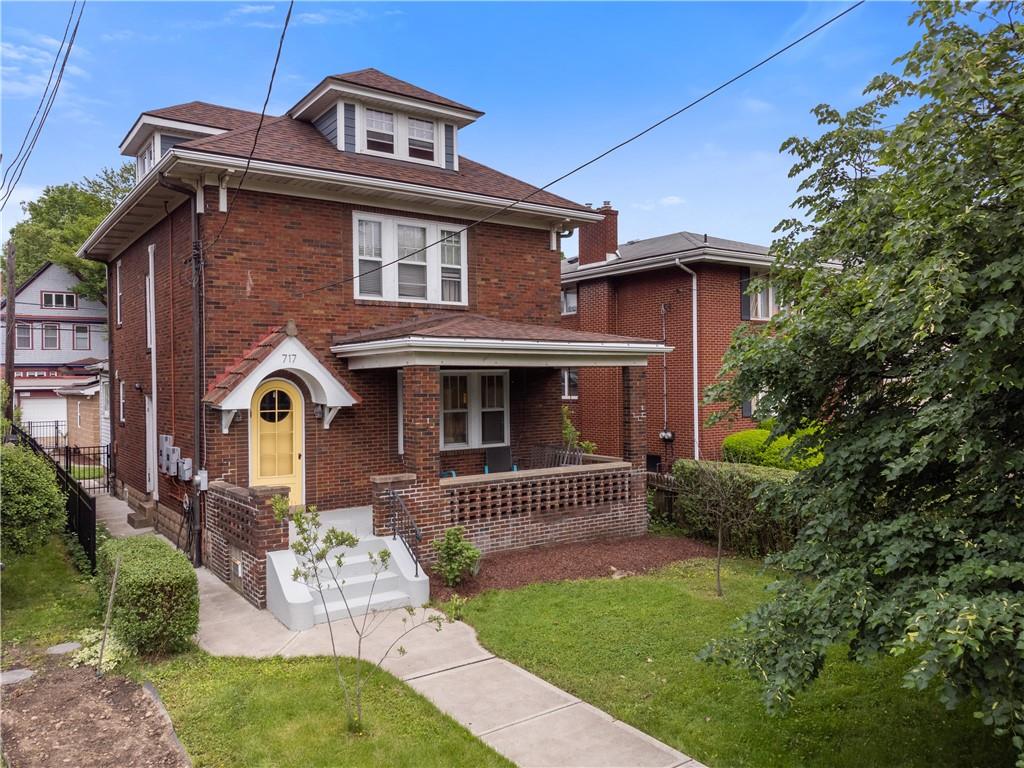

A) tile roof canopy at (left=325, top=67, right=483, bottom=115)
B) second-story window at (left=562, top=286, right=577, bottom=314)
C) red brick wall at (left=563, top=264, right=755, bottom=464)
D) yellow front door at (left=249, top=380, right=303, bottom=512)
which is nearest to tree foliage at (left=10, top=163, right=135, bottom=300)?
second-story window at (left=562, top=286, right=577, bottom=314)

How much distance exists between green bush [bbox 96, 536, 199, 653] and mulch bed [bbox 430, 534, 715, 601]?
2.99 metres

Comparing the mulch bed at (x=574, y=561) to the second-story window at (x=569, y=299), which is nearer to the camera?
the mulch bed at (x=574, y=561)

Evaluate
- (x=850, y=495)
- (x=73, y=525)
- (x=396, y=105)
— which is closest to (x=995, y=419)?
(x=850, y=495)

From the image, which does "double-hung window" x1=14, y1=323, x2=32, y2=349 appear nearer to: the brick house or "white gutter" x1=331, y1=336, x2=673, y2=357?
the brick house

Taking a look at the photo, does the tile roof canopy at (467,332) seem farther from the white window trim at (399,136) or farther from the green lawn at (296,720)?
the green lawn at (296,720)

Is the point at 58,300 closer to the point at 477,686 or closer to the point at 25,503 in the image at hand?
the point at 25,503

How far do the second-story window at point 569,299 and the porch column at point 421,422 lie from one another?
11.2m

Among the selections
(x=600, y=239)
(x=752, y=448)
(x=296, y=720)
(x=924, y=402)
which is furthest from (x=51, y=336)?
(x=924, y=402)

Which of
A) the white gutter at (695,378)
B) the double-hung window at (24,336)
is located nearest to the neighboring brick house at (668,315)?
the white gutter at (695,378)

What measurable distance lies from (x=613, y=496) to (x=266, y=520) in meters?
5.98

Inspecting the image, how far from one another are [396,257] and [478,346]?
3135mm

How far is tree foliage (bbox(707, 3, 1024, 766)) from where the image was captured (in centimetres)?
324

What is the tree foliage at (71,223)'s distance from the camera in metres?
39.3

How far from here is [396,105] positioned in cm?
1319
